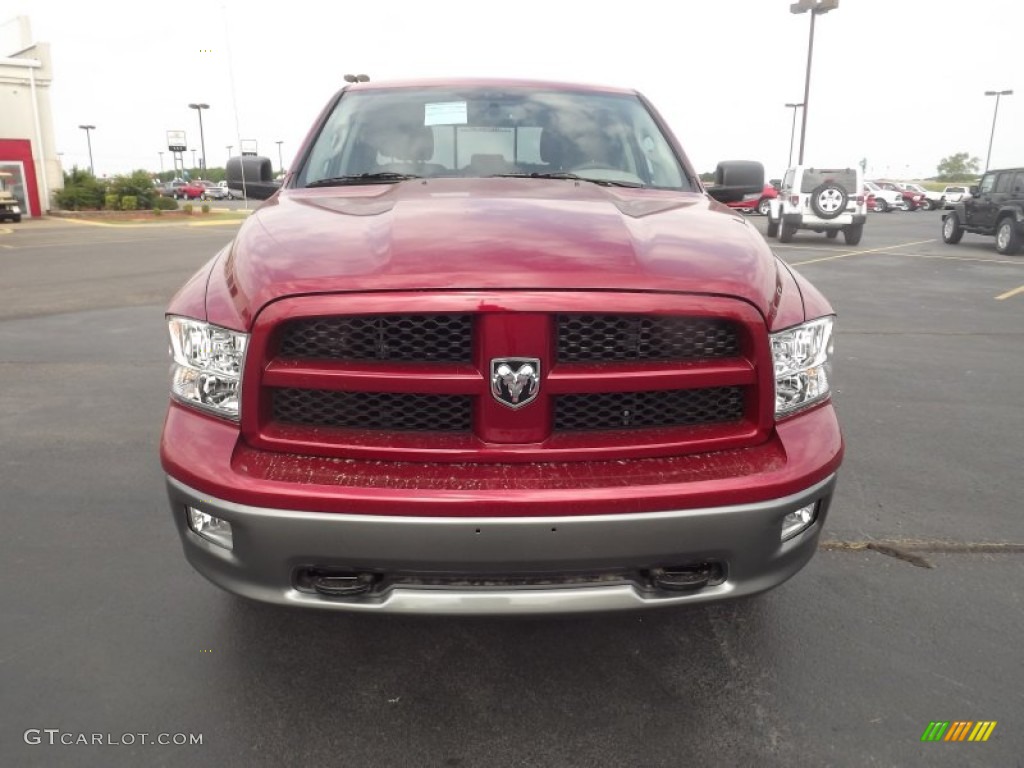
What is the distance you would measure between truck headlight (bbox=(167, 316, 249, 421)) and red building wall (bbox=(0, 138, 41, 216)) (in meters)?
32.9

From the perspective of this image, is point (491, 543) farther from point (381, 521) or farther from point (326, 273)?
point (326, 273)

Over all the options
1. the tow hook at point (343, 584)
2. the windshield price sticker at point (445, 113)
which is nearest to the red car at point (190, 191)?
the windshield price sticker at point (445, 113)

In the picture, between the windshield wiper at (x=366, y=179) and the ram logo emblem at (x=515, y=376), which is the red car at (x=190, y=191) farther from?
the ram logo emblem at (x=515, y=376)

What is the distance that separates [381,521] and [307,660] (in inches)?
36.7

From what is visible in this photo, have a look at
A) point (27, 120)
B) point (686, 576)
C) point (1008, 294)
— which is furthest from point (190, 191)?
point (686, 576)

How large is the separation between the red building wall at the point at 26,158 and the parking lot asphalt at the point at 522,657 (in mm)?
30482

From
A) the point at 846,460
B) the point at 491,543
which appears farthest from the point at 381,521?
the point at 846,460

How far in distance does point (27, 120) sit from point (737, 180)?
111ft

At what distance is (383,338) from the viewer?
199cm

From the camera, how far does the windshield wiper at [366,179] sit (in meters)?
3.17

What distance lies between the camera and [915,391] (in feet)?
18.9

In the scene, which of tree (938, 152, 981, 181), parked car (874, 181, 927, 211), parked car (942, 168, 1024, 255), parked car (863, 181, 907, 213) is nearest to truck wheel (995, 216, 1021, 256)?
parked car (942, 168, 1024, 255)

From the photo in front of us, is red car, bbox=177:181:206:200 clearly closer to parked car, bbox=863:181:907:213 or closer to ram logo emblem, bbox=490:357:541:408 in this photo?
parked car, bbox=863:181:907:213

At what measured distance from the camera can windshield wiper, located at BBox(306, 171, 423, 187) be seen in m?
3.17
